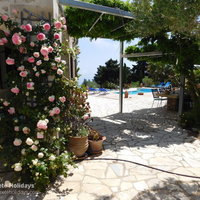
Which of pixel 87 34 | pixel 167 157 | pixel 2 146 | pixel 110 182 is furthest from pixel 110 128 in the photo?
pixel 2 146

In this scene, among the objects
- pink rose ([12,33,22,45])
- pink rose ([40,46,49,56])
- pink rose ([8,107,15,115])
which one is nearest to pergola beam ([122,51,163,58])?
pink rose ([40,46,49,56])

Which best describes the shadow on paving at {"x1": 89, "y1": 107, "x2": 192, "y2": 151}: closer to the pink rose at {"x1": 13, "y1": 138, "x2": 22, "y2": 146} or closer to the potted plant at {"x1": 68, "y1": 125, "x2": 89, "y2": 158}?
the potted plant at {"x1": 68, "y1": 125, "x2": 89, "y2": 158}

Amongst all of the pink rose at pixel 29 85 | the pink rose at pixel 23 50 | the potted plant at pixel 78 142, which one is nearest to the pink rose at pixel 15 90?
the pink rose at pixel 29 85

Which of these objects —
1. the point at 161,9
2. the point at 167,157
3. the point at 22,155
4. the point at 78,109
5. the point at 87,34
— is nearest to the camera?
the point at 22,155

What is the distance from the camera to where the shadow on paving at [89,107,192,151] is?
164 inches

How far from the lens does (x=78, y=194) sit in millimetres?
2281

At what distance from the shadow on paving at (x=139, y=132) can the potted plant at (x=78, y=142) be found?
0.83 metres

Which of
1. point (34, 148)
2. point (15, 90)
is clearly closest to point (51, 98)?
point (15, 90)

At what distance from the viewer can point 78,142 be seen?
10.4 ft

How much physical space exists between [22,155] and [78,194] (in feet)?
3.18

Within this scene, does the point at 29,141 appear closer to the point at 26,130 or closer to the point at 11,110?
the point at 26,130

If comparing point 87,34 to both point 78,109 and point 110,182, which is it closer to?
point 78,109

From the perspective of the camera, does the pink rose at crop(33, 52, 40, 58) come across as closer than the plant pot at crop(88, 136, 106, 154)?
Yes

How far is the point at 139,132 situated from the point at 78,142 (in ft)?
8.01
